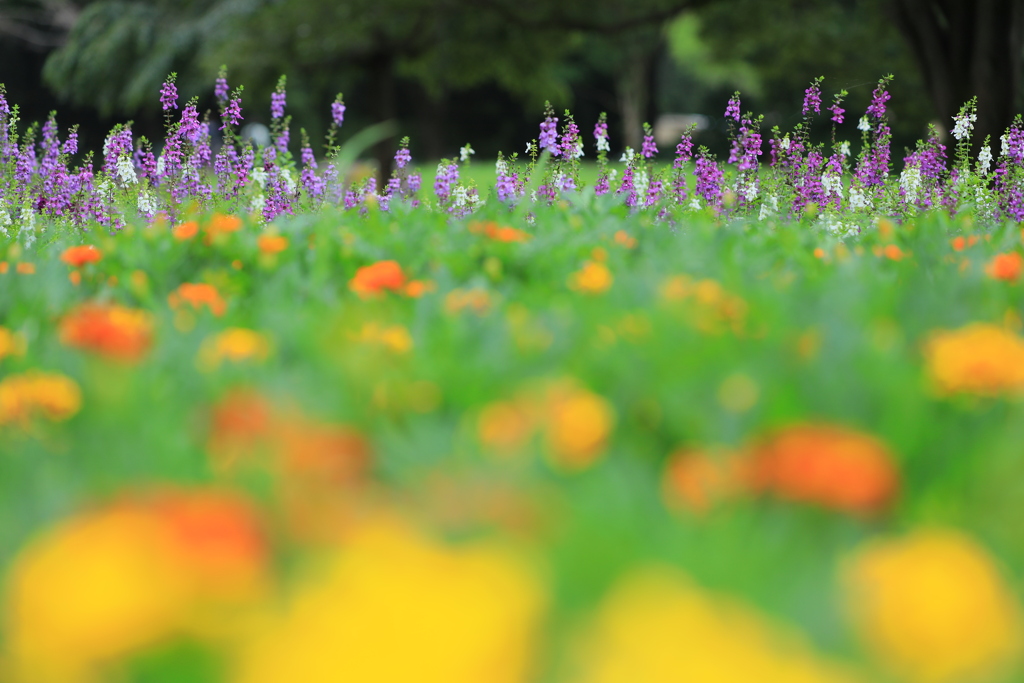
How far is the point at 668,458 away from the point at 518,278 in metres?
1.43

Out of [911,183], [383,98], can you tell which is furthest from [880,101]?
[383,98]

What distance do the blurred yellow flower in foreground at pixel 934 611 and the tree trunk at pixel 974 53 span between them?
11976mm

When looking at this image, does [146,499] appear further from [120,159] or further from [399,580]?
[120,159]

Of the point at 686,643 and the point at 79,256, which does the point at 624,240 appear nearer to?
the point at 79,256

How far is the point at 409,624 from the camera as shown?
0.74 metres

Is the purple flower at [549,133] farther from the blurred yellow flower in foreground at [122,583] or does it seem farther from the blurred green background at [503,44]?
the blurred green background at [503,44]

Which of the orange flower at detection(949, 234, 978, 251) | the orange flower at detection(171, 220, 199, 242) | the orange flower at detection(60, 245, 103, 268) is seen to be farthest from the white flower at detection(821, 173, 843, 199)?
the orange flower at detection(60, 245, 103, 268)

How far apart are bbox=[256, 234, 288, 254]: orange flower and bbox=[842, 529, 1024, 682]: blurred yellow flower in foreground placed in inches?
81.1

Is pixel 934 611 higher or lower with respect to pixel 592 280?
lower

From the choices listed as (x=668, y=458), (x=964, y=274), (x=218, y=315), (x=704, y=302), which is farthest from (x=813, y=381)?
(x=218, y=315)

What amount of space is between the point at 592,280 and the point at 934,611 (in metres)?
1.44

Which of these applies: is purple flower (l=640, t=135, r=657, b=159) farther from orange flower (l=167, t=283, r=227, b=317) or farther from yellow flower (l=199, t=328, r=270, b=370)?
yellow flower (l=199, t=328, r=270, b=370)

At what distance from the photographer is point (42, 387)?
146cm

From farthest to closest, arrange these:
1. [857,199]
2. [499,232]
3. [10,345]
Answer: [857,199] < [499,232] < [10,345]
